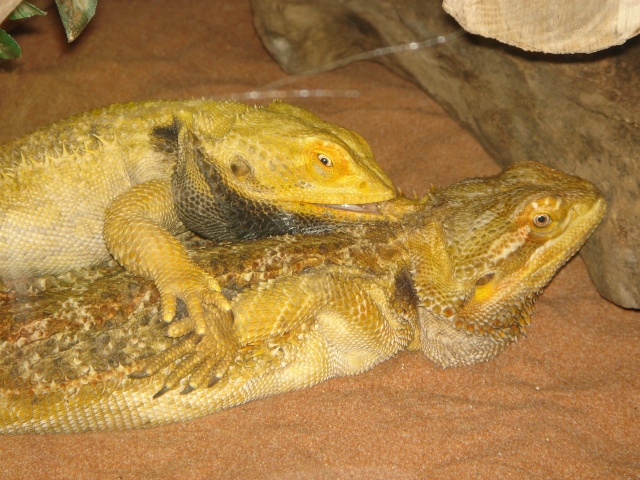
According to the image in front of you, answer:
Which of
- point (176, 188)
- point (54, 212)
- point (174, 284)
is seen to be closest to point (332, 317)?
point (174, 284)

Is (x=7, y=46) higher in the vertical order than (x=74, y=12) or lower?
lower

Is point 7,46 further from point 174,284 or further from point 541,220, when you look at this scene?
point 541,220

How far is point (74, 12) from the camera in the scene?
298 centimetres

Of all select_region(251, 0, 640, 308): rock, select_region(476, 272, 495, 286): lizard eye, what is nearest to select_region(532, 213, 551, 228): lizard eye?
select_region(476, 272, 495, 286): lizard eye

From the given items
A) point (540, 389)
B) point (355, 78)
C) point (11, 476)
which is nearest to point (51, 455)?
point (11, 476)

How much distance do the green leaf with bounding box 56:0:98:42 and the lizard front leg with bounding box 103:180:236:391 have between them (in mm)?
840

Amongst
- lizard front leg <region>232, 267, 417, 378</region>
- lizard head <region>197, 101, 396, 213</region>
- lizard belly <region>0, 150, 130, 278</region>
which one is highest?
lizard head <region>197, 101, 396, 213</region>

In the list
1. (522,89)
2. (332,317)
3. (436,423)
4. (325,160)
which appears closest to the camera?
(325,160)

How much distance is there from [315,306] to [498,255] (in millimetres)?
864

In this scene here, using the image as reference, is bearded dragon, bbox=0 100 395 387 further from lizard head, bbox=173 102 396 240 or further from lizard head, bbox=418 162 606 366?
lizard head, bbox=418 162 606 366

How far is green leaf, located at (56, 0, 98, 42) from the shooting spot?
2963 mm

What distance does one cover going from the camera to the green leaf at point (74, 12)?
2963mm

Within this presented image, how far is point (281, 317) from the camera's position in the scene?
284 centimetres

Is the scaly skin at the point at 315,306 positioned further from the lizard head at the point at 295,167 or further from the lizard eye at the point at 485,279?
the lizard head at the point at 295,167
